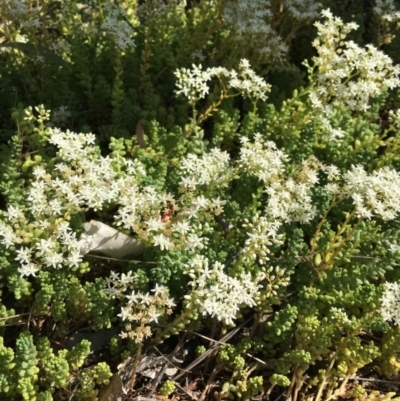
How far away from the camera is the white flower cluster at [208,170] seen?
7.70 ft

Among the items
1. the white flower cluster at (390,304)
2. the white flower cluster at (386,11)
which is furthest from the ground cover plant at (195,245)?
the white flower cluster at (386,11)

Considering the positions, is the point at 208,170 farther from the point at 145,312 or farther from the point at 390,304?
the point at 390,304

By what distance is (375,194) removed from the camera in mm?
2146

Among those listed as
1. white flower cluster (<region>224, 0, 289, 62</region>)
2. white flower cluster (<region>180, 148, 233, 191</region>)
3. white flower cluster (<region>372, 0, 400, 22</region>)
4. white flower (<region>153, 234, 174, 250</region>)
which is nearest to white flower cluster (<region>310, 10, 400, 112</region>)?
white flower cluster (<region>224, 0, 289, 62</region>)

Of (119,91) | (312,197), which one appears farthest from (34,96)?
(312,197)

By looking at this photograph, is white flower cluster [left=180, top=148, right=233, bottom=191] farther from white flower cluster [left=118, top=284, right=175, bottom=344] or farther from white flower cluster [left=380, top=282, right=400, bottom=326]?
white flower cluster [left=380, top=282, right=400, bottom=326]

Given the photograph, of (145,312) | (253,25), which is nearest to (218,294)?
(145,312)

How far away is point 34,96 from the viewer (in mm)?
2998

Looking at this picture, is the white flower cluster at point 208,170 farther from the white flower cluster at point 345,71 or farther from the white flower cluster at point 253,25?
the white flower cluster at point 253,25

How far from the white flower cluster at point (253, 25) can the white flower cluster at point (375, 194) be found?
3.51 feet

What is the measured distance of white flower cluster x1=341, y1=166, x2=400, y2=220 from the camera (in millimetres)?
2131

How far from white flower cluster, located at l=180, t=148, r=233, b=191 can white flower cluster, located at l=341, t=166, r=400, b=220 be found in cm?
52

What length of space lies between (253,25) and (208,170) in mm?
954

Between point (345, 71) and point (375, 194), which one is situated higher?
point (345, 71)
